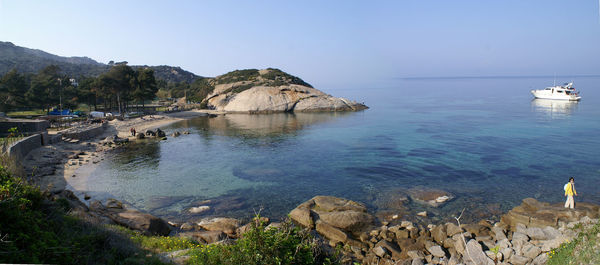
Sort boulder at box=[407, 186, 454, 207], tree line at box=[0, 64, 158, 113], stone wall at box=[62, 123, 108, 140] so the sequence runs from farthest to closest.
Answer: tree line at box=[0, 64, 158, 113] → stone wall at box=[62, 123, 108, 140] → boulder at box=[407, 186, 454, 207]

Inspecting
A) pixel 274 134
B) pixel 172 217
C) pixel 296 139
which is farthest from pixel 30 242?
pixel 274 134

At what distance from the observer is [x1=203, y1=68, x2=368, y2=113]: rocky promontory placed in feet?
285

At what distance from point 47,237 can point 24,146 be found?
2736 cm

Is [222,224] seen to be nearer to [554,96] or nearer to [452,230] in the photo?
[452,230]

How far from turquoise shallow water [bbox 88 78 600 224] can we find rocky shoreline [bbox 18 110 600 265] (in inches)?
90.4

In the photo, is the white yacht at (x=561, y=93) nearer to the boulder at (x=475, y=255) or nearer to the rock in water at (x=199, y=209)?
the boulder at (x=475, y=255)

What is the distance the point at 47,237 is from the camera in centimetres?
786

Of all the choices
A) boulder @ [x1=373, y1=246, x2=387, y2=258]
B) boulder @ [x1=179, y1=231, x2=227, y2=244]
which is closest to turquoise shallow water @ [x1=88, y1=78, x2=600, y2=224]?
boulder @ [x1=179, y1=231, x2=227, y2=244]

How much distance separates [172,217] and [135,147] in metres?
24.8

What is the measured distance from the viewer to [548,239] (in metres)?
14.9

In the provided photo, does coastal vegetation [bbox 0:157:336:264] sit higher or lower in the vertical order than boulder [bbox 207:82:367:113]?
lower

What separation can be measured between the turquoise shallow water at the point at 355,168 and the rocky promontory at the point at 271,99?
115ft

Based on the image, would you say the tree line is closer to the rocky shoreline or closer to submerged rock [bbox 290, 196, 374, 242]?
the rocky shoreline

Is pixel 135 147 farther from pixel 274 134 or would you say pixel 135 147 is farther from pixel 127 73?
pixel 127 73
